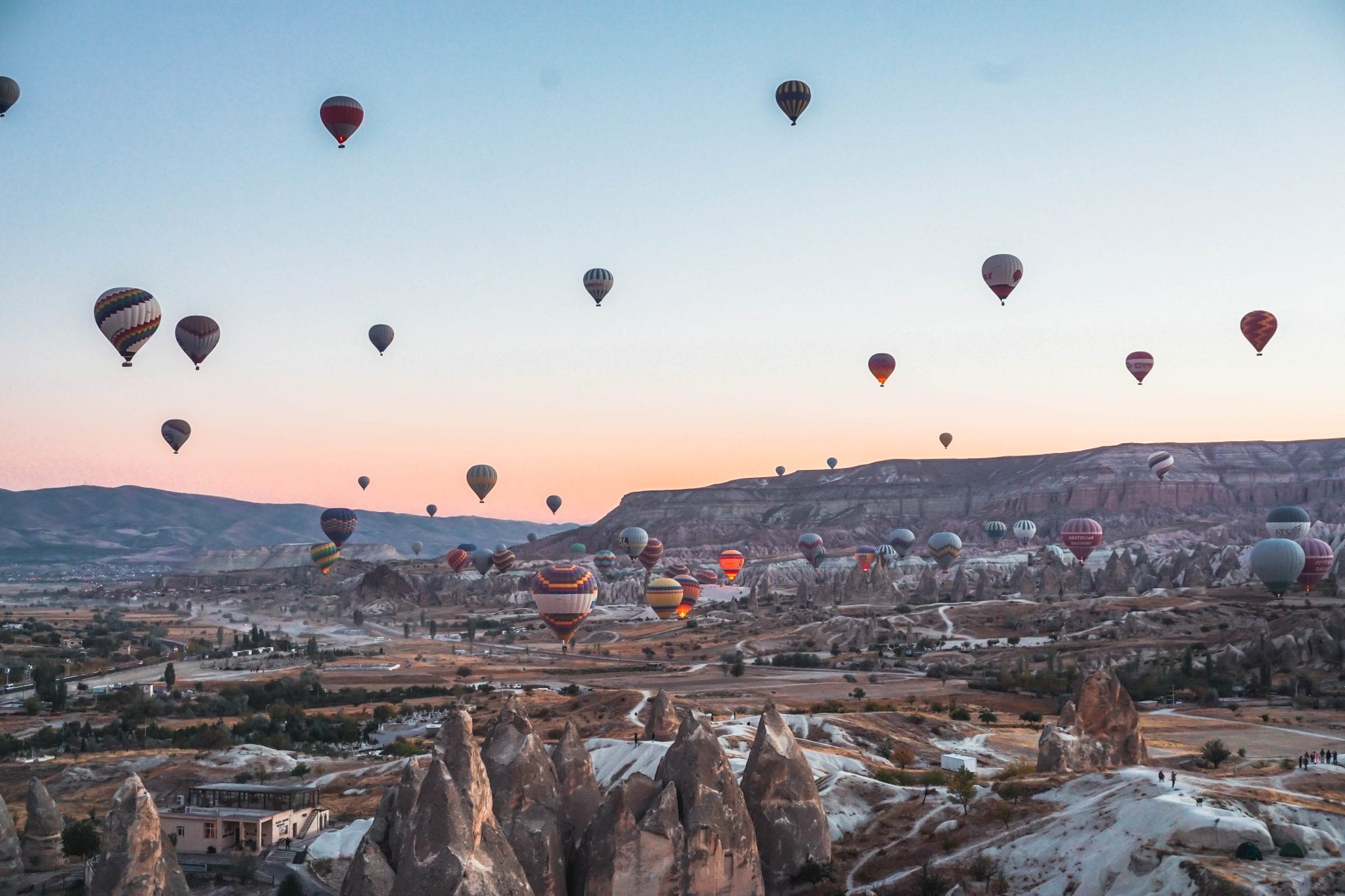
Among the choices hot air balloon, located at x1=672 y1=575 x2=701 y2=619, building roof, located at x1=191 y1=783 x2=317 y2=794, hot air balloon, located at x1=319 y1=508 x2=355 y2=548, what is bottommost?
building roof, located at x1=191 y1=783 x2=317 y2=794

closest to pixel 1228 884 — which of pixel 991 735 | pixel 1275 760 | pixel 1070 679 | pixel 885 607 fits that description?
pixel 1275 760

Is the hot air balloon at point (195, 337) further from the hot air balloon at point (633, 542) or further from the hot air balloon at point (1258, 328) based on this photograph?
the hot air balloon at point (633, 542)

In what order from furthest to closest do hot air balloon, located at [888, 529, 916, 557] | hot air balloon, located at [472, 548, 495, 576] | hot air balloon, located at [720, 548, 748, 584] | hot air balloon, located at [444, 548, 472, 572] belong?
hot air balloon, located at [888, 529, 916, 557] < hot air balloon, located at [444, 548, 472, 572] < hot air balloon, located at [472, 548, 495, 576] < hot air balloon, located at [720, 548, 748, 584]

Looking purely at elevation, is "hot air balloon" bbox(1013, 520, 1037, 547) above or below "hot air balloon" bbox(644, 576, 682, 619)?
above

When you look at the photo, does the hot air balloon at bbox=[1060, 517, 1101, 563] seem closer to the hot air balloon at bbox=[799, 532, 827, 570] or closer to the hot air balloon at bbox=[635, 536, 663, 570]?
the hot air balloon at bbox=[635, 536, 663, 570]

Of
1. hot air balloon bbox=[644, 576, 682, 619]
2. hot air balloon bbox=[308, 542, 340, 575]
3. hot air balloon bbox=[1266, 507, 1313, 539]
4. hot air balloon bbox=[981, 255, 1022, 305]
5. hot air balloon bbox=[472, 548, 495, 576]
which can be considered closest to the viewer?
hot air balloon bbox=[981, 255, 1022, 305]

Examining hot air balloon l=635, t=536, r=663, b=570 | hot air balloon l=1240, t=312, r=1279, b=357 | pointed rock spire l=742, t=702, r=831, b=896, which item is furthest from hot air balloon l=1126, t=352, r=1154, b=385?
pointed rock spire l=742, t=702, r=831, b=896

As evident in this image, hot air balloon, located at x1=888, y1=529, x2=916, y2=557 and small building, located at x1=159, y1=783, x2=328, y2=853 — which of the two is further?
hot air balloon, located at x1=888, y1=529, x2=916, y2=557
